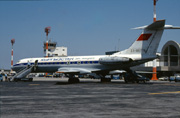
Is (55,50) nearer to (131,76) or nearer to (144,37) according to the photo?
(131,76)

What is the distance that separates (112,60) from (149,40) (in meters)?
5.59

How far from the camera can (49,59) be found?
37094mm

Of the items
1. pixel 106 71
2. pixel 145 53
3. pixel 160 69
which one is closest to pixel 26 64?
pixel 106 71

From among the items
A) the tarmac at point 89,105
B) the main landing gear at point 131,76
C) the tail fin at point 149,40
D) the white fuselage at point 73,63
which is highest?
the tail fin at point 149,40

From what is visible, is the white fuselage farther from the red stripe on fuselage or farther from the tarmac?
the tarmac

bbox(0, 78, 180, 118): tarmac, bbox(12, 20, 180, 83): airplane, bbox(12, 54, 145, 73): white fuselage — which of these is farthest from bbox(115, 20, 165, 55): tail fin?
bbox(0, 78, 180, 118): tarmac

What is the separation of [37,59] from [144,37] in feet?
61.0

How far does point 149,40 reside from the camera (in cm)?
2972

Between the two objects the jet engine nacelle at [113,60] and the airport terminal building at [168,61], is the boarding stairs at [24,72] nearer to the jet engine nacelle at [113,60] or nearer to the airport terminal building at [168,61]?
the jet engine nacelle at [113,60]

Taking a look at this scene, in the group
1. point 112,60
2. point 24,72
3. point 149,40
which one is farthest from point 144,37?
point 24,72

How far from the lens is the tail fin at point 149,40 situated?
29.0m

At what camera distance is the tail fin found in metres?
29.0

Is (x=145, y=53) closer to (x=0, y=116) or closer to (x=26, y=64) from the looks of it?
(x=26, y=64)

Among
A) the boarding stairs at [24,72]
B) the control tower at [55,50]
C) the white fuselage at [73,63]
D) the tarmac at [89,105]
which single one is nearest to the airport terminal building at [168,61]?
the white fuselage at [73,63]
